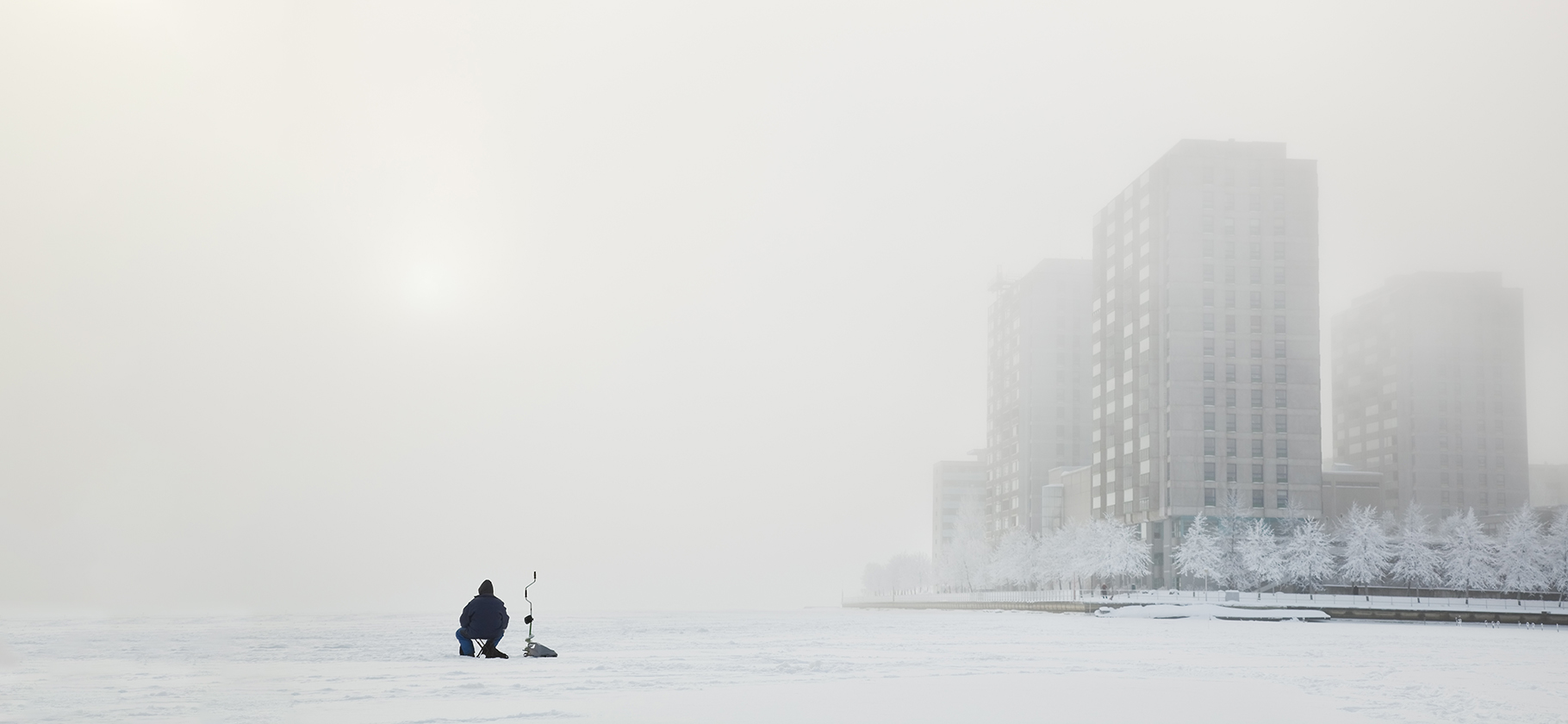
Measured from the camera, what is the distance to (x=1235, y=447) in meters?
138

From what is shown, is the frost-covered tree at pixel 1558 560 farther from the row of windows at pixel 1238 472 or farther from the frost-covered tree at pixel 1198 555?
the row of windows at pixel 1238 472

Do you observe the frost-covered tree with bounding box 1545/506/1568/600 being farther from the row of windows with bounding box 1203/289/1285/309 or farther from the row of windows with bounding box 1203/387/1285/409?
the row of windows with bounding box 1203/289/1285/309

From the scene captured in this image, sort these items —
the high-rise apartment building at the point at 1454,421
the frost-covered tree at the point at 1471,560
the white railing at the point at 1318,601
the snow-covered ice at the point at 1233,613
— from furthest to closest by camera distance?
the high-rise apartment building at the point at 1454,421 → the frost-covered tree at the point at 1471,560 → the white railing at the point at 1318,601 → the snow-covered ice at the point at 1233,613

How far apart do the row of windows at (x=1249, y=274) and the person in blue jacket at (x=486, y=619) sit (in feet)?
426

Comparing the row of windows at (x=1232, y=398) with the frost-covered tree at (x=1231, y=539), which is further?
the row of windows at (x=1232, y=398)

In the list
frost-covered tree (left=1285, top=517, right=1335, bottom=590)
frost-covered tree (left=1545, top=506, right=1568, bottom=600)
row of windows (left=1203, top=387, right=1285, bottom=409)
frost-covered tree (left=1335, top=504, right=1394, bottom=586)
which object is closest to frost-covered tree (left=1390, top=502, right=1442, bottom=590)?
frost-covered tree (left=1335, top=504, right=1394, bottom=586)

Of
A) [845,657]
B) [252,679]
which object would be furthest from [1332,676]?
[252,679]

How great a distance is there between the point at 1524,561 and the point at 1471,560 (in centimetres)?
405

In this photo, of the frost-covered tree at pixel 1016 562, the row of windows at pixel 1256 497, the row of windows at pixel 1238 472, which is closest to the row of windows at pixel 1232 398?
the row of windows at pixel 1238 472

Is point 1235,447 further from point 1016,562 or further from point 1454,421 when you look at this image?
point 1454,421

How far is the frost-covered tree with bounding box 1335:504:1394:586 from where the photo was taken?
11588 centimetres

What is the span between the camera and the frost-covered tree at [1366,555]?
380 feet

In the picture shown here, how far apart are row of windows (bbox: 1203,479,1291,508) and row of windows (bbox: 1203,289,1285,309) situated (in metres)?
19.6

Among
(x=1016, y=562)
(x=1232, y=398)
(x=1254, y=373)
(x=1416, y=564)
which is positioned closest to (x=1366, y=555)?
(x=1416, y=564)
